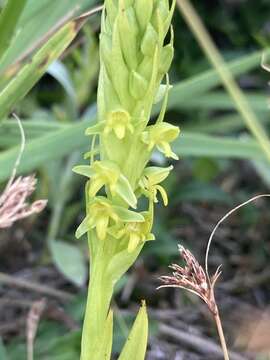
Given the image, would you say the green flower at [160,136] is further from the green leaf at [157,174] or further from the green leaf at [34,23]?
the green leaf at [34,23]

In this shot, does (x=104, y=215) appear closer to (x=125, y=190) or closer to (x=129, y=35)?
(x=125, y=190)

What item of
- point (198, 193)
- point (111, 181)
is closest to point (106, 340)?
point (111, 181)

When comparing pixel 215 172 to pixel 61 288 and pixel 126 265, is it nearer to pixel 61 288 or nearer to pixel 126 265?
pixel 61 288

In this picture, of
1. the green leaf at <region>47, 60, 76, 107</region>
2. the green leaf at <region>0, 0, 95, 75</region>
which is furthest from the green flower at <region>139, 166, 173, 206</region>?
the green leaf at <region>47, 60, 76, 107</region>

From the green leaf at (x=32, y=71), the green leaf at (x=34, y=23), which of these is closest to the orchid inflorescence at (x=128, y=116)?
the green leaf at (x=32, y=71)

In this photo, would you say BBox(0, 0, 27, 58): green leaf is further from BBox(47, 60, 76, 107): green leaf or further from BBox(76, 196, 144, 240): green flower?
BBox(47, 60, 76, 107): green leaf
